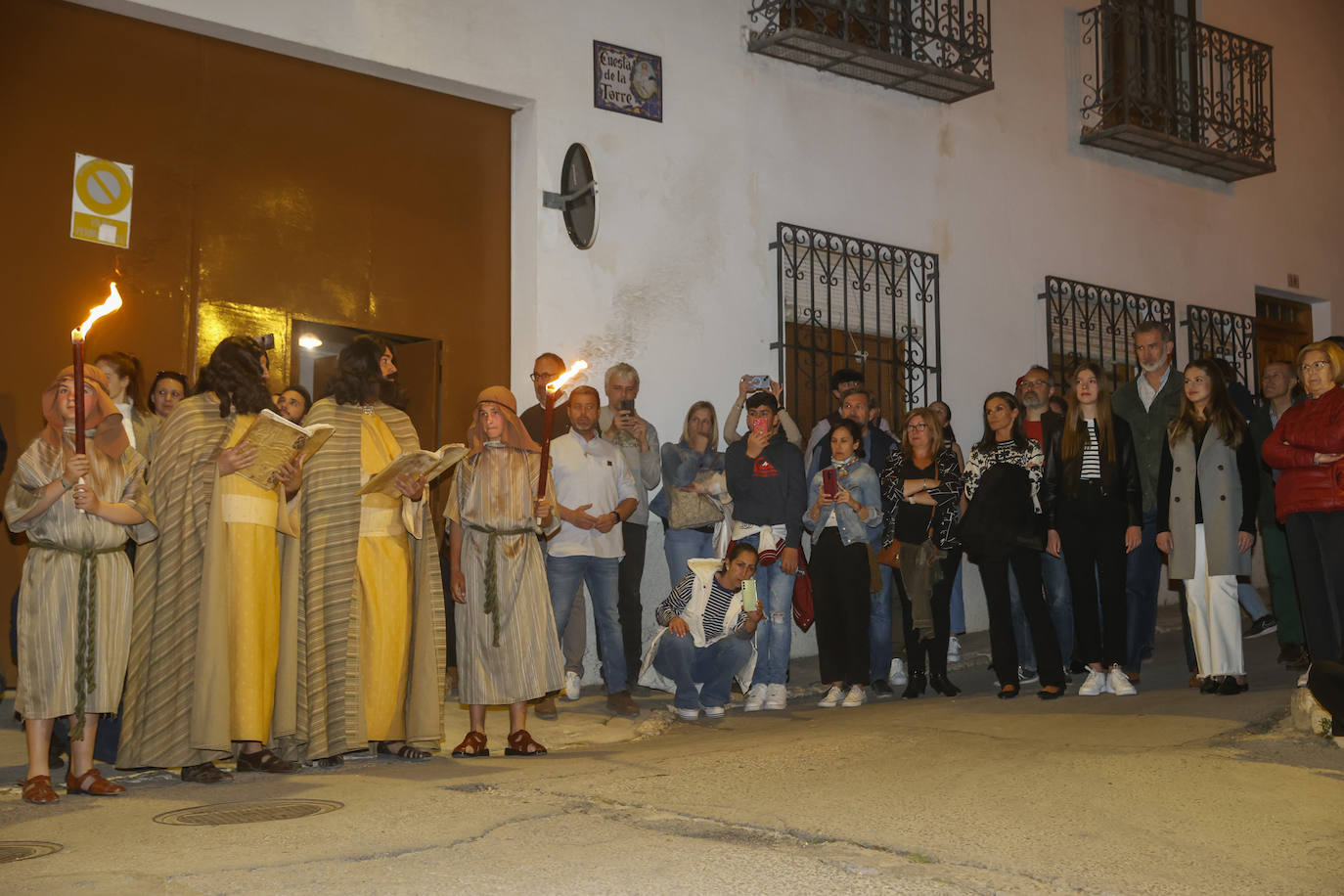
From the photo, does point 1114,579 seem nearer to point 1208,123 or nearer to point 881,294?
point 881,294

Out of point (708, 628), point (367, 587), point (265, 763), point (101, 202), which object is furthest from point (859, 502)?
point (101, 202)

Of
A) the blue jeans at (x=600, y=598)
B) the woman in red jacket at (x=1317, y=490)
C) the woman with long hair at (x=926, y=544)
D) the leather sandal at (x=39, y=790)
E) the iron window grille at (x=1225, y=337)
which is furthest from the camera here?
the iron window grille at (x=1225, y=337)

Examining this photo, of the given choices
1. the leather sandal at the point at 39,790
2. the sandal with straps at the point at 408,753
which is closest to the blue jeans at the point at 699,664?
the sandal with straps at the point at 408,753

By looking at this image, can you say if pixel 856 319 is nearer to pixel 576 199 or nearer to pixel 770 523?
pixel 576 199

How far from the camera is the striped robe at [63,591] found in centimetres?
528

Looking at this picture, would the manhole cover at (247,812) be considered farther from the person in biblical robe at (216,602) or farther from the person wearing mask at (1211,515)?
the person wearing mask at (1211,515)

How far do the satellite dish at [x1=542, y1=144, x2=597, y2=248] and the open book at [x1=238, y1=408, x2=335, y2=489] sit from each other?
362 centimetres

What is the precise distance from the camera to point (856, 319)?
11016 mm

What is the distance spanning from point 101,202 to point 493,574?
3328mm

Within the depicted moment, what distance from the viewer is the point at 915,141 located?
11.4 meters

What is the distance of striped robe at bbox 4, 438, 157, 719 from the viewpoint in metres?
5.28

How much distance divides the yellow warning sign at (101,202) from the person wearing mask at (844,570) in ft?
14.3

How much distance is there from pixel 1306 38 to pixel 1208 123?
255 cm

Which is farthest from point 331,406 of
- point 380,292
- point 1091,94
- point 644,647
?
point 1091,94
